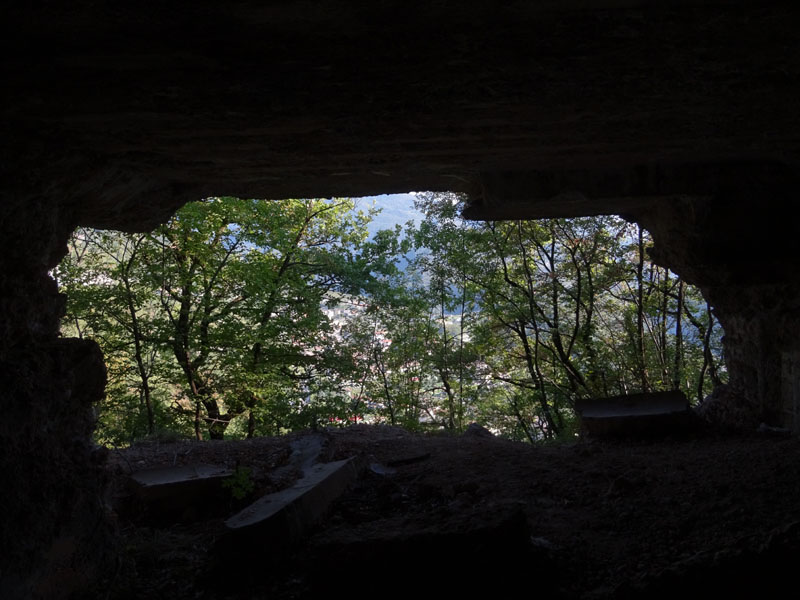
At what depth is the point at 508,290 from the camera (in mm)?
10898

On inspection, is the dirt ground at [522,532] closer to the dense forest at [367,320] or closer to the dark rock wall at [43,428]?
the dark rock wall at [43,428]

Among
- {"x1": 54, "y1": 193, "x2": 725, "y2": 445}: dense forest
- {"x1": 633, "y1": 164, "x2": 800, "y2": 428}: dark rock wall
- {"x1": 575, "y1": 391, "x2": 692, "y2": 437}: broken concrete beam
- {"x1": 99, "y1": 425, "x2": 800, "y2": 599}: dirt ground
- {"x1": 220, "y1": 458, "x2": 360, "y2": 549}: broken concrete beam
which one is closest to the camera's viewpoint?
{"x1": 99, "y1": 425, "x2": 800, "y2": 599}: dirt ground

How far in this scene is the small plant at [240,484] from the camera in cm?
400

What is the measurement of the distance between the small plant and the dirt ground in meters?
0.03

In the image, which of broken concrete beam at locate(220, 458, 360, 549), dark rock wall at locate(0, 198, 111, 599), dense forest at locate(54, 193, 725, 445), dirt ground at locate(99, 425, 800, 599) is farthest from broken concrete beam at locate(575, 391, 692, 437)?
dark rock wall at locate(0, 198, 111, 599)

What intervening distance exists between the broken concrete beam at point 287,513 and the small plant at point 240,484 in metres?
0.46

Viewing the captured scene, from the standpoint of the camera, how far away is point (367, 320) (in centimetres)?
1262

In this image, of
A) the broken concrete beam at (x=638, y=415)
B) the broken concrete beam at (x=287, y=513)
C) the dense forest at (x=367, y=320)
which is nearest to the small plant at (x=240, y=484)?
the broken concrete beam at (x=287, y=513)

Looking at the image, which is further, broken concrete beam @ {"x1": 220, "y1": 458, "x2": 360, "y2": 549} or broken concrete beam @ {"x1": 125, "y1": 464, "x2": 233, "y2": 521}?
broken concrete beam @ {"x1": 125, "y1": 464, "x2": 233, "y2": 521}

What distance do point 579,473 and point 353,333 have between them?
337 inches

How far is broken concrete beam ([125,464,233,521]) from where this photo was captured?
13.5ft

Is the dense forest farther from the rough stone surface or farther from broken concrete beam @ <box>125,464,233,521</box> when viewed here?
broken concrete beam @ <box>125,464,233,521</box>

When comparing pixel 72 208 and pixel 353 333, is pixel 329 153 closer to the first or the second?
pixel 72 208

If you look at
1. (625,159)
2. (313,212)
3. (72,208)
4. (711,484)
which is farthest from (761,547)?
(313,212)
